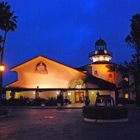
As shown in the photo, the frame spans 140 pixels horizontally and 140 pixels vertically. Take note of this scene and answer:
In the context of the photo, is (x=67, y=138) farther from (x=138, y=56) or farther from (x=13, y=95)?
(x=13, y=95)

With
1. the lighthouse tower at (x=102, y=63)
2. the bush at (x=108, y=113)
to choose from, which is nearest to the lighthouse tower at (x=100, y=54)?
the lighthouse tower at (x=102, y=63)

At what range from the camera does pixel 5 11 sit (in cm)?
4956

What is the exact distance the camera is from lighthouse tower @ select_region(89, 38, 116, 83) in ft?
255

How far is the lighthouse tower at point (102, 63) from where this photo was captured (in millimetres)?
77812

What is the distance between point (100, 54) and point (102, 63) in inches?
90.4

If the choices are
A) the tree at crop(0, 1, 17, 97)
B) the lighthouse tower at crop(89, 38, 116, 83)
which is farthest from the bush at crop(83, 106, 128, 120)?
the lighthouse tower at crop(89, 38, 116, 83)

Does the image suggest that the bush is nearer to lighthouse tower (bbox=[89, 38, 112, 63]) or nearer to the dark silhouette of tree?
the dark silhouette of tree

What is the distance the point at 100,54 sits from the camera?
79125 mm

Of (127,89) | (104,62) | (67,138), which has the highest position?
(104,62)

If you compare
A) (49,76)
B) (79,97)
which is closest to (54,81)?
(49,76)

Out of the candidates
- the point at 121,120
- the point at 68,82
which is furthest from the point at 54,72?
the point at 121,120

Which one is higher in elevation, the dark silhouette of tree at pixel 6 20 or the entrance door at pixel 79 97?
the dark silhouette of tree at pixel 6 20

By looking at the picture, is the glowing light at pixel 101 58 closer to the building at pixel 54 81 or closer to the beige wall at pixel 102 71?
the beige wall at pixel 102 71

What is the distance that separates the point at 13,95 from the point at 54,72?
8.23 meters
